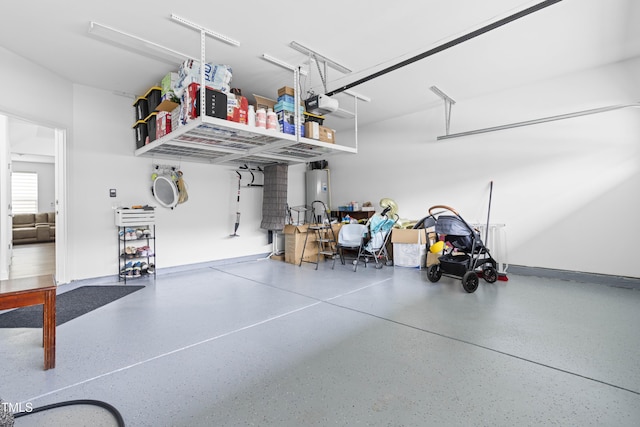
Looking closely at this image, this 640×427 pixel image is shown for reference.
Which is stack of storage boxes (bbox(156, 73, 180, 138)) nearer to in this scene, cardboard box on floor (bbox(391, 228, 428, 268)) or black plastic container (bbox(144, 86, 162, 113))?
black plastic container (bbox(144, 86, 162, 113))

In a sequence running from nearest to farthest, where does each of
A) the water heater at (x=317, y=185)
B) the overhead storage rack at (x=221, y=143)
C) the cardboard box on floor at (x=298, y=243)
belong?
the overhead storage rack at (x=221, y=143)
the cardboard box on floor at (x=298, y=243)
the water heater at (x=317, y=185)

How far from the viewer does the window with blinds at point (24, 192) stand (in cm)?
988

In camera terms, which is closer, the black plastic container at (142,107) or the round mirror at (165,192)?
the black plastic container at (142,107)

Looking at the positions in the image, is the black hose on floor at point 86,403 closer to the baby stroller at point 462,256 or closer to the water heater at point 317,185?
the baby stroller at point 462,256

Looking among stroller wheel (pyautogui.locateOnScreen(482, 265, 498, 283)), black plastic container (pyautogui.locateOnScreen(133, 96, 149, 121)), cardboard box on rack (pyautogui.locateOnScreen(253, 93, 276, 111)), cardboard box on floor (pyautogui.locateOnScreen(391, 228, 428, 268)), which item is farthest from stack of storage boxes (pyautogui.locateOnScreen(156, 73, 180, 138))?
stroller wheel (pyautogui.locateOnScreen(482, 265, 498, 283))

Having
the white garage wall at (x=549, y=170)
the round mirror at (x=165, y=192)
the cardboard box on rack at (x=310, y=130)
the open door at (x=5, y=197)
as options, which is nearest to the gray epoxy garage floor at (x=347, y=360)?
the white garage wall at (x=549, y=170)

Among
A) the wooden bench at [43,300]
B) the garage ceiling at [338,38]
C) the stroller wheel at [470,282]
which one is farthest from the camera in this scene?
the stroller wheel at [470,282]

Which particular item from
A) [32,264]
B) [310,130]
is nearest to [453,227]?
[310,130]

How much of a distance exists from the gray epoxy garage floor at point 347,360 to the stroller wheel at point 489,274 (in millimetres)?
639

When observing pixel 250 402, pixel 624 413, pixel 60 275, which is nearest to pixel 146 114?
pixel 60 275

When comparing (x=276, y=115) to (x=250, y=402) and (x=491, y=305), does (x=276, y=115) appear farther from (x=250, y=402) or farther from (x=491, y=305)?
(x=491, y=305)

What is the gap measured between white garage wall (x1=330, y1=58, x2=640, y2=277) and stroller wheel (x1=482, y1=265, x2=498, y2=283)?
83 cm

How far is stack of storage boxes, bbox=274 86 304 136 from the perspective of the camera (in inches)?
149

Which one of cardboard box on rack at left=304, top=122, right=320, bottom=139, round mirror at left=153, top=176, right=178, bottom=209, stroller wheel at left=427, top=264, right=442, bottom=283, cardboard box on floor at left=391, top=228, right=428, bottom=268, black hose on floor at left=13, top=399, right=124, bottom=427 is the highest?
cardboard box on rack at left=304, top=122, right=320, bottom=139
